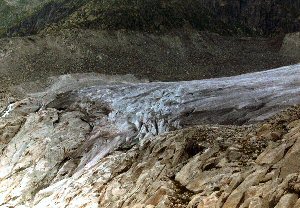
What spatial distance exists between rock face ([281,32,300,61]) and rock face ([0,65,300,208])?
4002 centimetres

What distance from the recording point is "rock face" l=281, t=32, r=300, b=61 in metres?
79.5

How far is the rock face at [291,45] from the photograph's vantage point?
261ft

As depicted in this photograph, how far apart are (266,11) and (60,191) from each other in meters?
83.9

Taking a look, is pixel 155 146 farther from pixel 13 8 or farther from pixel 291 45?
pixel 13 8

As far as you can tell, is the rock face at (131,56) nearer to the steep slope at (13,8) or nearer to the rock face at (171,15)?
the rock face at (171,15)

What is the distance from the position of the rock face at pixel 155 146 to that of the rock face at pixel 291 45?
40.0 m

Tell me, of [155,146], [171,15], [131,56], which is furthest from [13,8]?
[155,146]

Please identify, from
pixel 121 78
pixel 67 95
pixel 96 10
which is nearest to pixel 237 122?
pixel 67 95

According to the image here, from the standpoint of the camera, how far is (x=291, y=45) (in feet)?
272

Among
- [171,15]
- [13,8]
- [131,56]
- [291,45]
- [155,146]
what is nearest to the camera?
[155,146]

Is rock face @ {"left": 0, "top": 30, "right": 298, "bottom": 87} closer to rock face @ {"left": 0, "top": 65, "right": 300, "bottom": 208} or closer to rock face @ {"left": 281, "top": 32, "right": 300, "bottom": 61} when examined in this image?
rock face @ {"left": 281, "top": 32, "right": 300, "bottom": 61}

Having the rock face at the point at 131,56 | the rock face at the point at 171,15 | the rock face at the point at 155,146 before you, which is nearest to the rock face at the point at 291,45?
the rock face at the point at 131,56

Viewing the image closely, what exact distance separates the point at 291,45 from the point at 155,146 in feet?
207

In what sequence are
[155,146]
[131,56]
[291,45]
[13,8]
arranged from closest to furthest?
1. [155,146]
2. [131,56]
3. [291,45]
4. [13,8]
